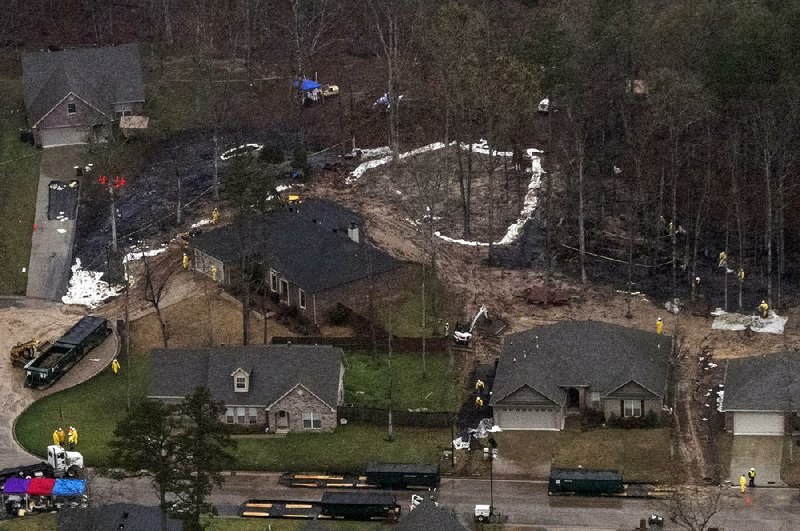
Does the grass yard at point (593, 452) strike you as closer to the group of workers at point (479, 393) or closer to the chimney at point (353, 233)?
the group of workers at point (479, 393)

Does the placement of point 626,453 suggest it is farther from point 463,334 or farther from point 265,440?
point 265,440

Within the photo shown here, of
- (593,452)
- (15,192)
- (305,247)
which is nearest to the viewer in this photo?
(593,452)

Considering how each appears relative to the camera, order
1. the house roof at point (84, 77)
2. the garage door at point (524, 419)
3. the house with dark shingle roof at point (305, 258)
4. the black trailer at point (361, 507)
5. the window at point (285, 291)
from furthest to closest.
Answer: the house roof at point (84, 77) < the window at point (285, 291) < the house with dark shingle roof at point (305, 258) < the garage door at point (524, 419) < the black trailer at point (361, 507)

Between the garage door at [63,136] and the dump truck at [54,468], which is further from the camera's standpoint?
the garage door at [63,136]

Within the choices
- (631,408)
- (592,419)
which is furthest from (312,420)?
(631,408)

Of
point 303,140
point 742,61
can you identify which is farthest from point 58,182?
point 742,61

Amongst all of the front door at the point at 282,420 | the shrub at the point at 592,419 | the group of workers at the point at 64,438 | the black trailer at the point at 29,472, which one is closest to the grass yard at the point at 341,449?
the front door at the point at 282,420
